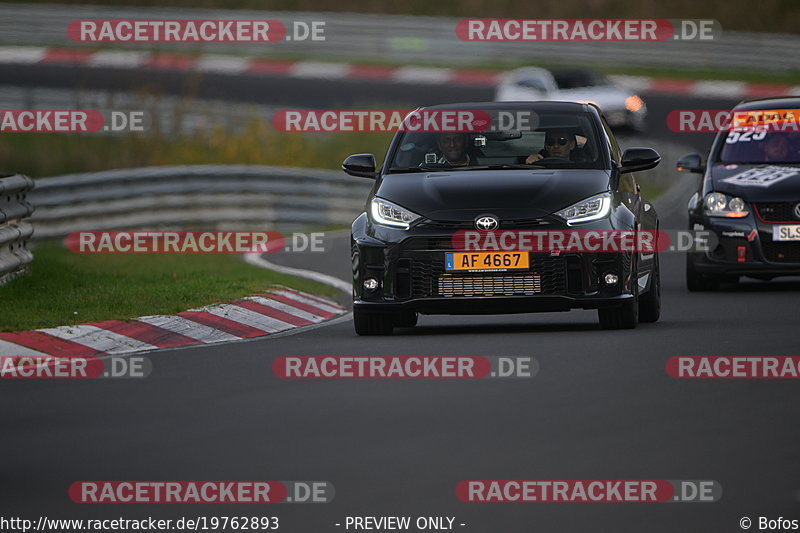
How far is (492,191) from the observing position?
12.1 meters

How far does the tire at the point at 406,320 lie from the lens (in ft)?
43.5

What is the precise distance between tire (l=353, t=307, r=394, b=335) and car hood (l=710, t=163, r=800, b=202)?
462 centimetres

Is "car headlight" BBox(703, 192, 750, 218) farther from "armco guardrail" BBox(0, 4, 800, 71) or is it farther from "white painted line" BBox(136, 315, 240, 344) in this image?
"armco guardrail" BBox(0, 4, 800, 71)

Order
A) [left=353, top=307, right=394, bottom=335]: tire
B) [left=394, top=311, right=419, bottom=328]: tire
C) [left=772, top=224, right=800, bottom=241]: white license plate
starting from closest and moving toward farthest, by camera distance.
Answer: [left=353, top=307, right=394, bottom=335]: tire, [left=394, top=311, right=419, bottom=328]: tire, [left=772, top=224, right=800, bottom=241]: white license plate

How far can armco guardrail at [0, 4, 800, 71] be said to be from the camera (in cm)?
4397

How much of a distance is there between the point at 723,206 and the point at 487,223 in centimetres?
473

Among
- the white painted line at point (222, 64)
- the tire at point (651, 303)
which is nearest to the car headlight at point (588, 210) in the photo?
the tire at point (651, 303)

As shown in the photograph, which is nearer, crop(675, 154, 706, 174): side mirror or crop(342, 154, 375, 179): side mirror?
crop(342, 154, 375, 179): side mirror

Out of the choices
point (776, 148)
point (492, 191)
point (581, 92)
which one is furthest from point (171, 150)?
point (492, 191)

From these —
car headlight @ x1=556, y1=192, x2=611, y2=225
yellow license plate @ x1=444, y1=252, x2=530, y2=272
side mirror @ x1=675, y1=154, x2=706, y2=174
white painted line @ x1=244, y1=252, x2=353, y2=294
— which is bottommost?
white painted line @ x1=244, y1=252, x2=353, y2=294

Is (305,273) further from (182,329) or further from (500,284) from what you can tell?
(500,284)

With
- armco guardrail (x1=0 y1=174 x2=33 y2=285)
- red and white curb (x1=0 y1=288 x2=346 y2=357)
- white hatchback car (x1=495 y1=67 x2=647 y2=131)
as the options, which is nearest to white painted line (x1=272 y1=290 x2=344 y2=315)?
red and white curb (x1=0 y1=288 x2=346 y2=357)

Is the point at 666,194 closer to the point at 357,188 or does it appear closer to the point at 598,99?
the point at 357,188

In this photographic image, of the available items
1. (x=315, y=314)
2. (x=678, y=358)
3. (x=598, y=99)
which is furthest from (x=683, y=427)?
(x=598, y=99)
